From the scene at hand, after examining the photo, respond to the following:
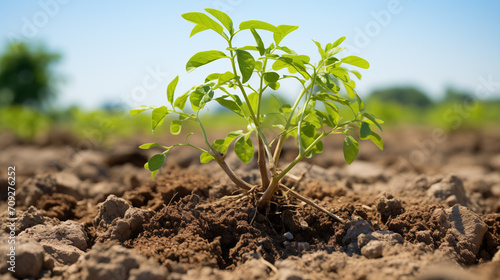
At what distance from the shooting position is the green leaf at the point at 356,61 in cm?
211

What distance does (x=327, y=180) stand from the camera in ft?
12.3

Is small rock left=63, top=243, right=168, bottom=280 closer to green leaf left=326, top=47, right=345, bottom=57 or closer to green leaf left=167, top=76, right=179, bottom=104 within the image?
green leaf left=167, top=76, right=179, bottom=104

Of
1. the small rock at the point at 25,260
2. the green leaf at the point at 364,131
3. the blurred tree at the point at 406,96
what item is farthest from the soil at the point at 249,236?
the blurred tree at the point at 406,96

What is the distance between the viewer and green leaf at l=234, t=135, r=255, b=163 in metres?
2.11

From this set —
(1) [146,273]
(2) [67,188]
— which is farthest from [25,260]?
(2) [67,188]

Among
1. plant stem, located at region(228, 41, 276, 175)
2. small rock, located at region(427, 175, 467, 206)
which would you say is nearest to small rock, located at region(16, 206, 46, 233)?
plant stem, located at region(228, 41, 276, 175)

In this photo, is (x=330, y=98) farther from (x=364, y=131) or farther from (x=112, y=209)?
(x=112, y=209)

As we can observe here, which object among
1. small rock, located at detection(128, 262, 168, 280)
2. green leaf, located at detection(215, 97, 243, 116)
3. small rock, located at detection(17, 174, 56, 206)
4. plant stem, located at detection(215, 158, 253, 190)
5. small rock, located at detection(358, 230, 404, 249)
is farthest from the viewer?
small rock, located at detection(17, 174, 56, 206)

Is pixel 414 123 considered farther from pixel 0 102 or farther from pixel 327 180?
pixel 0 102

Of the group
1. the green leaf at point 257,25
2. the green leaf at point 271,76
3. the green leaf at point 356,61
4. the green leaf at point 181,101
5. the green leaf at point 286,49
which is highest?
the green leaf at point 257,25

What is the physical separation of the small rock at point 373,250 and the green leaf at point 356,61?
0.94 meters

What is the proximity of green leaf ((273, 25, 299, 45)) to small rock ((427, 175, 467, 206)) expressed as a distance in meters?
1.80

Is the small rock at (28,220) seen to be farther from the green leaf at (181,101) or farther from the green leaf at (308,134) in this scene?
the green leaf at (308,134)

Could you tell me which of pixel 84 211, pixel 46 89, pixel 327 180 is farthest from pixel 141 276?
pixel 46 89
